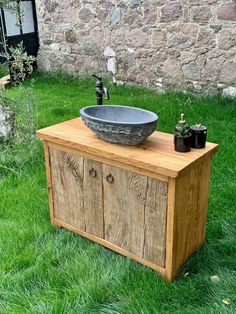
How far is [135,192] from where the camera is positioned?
2.20m

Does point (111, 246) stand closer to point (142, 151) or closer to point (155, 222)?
point (155, 222)

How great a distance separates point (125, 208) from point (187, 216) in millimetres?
340

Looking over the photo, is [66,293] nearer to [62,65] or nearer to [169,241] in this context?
[169,241]

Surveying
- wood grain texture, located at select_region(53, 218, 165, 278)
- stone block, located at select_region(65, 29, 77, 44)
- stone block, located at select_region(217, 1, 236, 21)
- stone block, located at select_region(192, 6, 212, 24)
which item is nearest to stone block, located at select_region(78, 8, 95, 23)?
stone block, located at select_region(65, 29, 77, 44)

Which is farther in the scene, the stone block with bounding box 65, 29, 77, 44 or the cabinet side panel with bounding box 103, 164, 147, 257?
the stone block with bounding box 65, 29, 77, 44

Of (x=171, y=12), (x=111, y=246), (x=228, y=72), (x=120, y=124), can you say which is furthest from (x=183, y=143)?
(x=171, y=12)

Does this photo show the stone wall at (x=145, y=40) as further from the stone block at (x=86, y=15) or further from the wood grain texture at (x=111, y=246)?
the wood grain texture at (x=111, y=246)

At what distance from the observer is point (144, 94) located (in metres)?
5.48

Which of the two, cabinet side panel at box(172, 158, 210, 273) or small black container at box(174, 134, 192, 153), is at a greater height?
small black container at box(174, 134, 192, 153)

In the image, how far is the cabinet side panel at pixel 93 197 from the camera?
7.74 feet

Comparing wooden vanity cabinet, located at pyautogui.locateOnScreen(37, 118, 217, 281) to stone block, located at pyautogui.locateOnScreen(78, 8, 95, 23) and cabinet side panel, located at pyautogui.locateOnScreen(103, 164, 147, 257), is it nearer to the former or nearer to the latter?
cabinet side panel, located at pyautogui.locateOnScreen(103, 164, 147, 257)

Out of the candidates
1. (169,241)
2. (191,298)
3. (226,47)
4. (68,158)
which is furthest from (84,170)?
(226,47)

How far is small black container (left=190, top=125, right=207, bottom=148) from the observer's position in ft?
7.13

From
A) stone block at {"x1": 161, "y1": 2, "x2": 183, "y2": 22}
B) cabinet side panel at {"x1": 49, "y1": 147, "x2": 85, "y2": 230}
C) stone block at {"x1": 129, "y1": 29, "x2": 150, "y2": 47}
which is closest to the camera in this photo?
cabinet side panel at {"x1": 49, "y1": 147, "x2": 85, "y2": 230}
